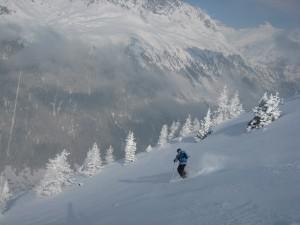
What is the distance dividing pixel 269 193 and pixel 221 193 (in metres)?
2.62

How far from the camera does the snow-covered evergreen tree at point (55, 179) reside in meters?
78.8

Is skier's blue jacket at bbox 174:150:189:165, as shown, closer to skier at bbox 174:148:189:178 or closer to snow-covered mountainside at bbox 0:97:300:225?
skier at bbox 174:148:189:178

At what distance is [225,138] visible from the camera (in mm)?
47094

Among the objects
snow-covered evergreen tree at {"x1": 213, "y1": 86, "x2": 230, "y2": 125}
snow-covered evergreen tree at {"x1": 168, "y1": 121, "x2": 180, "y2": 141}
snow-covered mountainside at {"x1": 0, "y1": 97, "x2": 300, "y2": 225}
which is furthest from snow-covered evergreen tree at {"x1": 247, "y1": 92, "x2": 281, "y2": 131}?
snow-covered evergreen tree at {"x1": 168, "y1": 121, "x2": 180, "y2": 141}

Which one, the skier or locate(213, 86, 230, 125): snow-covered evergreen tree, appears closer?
the skier

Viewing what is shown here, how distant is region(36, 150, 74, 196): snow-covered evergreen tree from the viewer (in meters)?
78.8

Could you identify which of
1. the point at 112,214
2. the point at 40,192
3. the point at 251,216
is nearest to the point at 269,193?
the point at 251,216

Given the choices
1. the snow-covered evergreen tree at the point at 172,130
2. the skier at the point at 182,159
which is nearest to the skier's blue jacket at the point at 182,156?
the skier at the point at 182,159

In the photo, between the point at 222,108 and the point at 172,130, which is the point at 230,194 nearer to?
the point at 222,108

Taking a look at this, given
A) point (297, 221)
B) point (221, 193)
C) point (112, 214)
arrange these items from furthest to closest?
point (112, 214), point (221, 193), point (297, 221)

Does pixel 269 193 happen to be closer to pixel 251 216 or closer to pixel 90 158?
pixel 251 216

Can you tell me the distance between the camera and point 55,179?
80.1 meters

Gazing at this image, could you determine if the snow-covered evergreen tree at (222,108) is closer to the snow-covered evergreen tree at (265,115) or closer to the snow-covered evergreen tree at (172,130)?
the snow-covered evergreen tree at (172,130)

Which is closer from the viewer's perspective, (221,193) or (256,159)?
(221,193)
